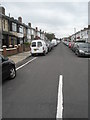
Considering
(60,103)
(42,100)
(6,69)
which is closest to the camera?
(60,103)

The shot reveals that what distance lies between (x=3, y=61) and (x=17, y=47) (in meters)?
17.7

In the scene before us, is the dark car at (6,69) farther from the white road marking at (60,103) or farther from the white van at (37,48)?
the white van at (37,48)

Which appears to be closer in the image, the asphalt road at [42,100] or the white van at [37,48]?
the asphalt road at [42,100]

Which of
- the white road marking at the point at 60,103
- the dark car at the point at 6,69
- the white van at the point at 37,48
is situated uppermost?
the white van at the point at 37,48

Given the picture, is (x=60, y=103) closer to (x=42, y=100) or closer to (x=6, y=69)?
(x=42, y=100)

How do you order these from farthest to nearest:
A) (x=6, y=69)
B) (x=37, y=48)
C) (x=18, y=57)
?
(x=37, y=48), (x=18, y=57), (x=6, y=69)

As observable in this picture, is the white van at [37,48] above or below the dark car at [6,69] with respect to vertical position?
above

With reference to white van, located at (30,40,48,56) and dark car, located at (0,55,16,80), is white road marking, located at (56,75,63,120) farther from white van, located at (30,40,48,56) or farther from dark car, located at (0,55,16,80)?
white van, located at (30,40,48,56)

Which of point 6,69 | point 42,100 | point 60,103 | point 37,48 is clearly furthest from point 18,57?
point 60,103

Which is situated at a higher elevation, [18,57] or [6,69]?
[18,57]

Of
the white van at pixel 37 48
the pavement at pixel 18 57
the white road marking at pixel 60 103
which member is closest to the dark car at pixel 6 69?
the white road marking at pixel 60 103

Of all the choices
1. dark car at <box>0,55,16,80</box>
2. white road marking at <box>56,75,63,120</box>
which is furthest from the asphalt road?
dark car at <box>0,55,16,80</box>

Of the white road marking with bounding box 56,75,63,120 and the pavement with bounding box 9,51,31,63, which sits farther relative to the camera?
the pavement with bounding box 9,51,31,63

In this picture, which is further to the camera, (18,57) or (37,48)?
(37,48)
